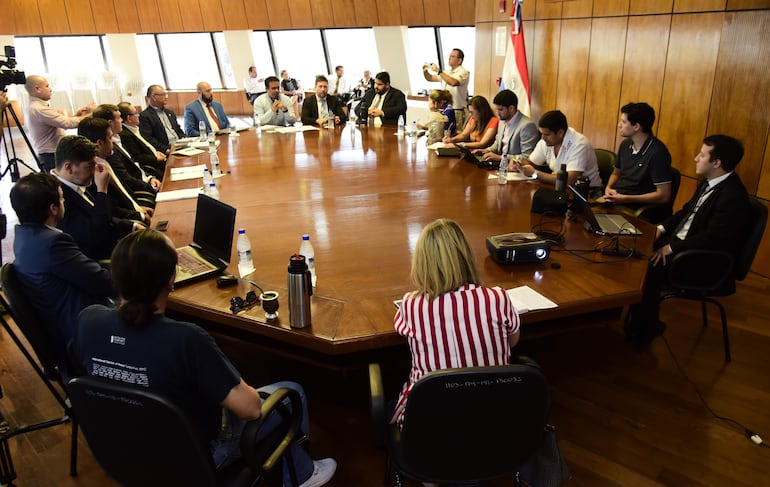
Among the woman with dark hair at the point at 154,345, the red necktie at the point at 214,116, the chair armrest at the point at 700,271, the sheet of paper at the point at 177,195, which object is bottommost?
the chair armrest at the point at 700,271

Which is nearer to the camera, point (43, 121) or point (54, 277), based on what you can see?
point (54, 277)

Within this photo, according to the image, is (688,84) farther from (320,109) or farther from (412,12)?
(412,12)

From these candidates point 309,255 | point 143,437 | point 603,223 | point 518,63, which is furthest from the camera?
point 518,63

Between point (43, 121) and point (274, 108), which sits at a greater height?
point (43, 121)

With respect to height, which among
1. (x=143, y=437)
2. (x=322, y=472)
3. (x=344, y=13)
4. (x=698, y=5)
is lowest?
(x=322, y=472)

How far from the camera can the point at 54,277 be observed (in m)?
2.10

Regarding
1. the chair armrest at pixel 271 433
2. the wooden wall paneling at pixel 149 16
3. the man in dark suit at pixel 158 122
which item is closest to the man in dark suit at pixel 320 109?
the man in dark suit at pixel 158 122

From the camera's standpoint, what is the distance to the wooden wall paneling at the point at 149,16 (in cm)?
1204

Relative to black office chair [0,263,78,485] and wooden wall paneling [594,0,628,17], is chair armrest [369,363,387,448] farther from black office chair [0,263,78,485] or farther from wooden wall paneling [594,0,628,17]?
wooden wall paneling [594,0,628,17]

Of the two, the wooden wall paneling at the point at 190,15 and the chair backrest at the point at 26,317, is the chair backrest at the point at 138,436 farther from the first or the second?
the wooden wall paneling at the point at 190,15

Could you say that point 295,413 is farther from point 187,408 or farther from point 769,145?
point 769,145

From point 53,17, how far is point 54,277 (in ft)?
41.0

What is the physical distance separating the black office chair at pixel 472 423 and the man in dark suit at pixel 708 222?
1.74 meters

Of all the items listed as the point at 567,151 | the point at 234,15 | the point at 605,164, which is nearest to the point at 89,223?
the point at 567,151
